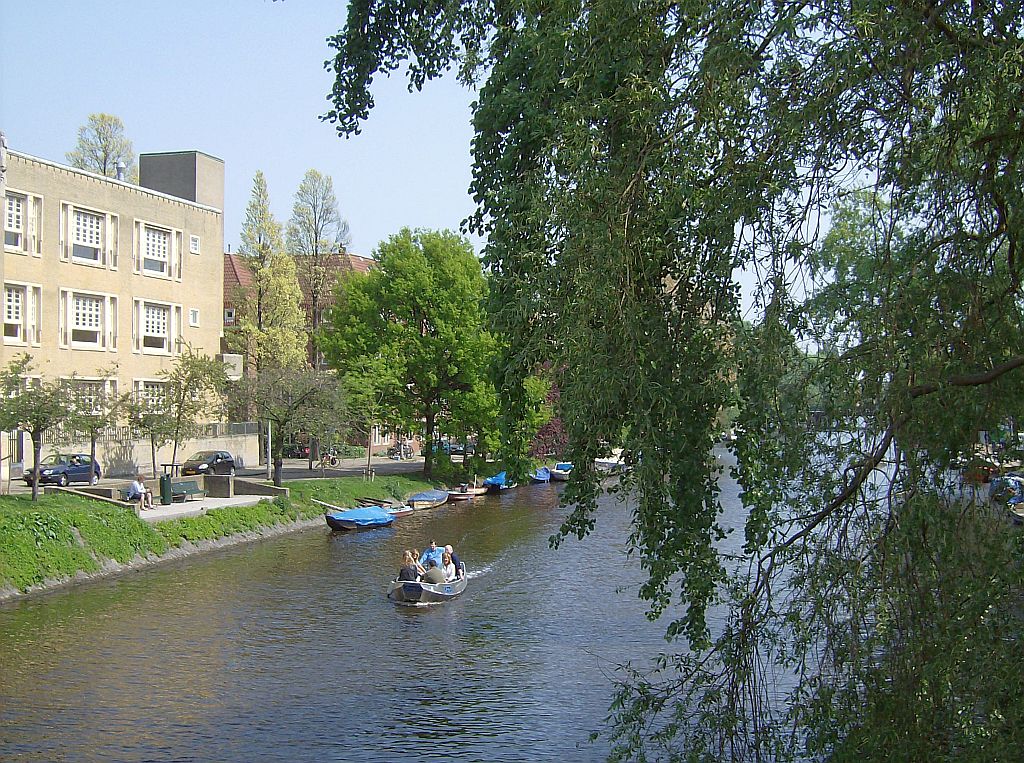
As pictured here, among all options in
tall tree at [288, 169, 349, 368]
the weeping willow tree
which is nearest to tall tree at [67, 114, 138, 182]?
tall tree at [288, 169, 349, 368]

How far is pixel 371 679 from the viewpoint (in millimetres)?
21125

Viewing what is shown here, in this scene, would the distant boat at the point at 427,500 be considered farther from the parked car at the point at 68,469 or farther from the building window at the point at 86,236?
the building window at the point at 86,236

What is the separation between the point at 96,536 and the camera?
30.3m

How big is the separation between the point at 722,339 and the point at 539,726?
Result: 37.5ft

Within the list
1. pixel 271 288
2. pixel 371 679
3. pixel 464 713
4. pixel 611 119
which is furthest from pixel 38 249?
pixel 611 119

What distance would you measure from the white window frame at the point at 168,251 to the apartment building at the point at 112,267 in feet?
0.15

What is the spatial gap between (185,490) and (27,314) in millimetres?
9975

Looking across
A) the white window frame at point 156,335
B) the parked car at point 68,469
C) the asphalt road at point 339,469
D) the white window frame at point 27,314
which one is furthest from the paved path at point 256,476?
the white window frame at point 156,335

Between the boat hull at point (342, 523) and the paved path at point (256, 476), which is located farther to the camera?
the boat hull at point (342, 523)

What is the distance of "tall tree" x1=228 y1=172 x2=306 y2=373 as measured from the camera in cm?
5769

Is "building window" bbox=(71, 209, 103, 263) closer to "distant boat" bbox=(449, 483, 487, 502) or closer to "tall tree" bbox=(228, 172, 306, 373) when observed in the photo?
"tall tree" bbox=(228, 172, 306, 373)

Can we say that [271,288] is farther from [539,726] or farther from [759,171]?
[759,171]

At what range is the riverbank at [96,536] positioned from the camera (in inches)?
1074

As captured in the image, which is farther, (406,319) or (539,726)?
(406,319)
